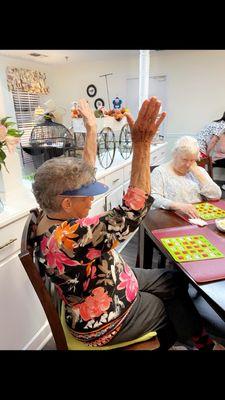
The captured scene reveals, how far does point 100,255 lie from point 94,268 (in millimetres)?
103

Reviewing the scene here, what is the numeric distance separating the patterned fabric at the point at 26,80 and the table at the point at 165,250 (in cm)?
444

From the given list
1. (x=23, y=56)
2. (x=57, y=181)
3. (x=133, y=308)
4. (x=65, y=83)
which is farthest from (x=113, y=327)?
(x=65, y=83)

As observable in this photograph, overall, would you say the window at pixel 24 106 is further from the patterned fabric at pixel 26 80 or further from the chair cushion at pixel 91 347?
the chair cushion at pixel 91 347

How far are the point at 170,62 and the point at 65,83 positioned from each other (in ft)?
7.61

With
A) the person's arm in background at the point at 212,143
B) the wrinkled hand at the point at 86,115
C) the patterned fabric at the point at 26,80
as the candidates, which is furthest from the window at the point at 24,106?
the wrinkled hand at the point at 86,115

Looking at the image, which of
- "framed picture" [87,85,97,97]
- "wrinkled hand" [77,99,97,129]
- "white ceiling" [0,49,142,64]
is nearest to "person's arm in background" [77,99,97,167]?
"wrinkled hand" [77,99,97,129]

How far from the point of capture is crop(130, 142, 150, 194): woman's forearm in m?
0.78

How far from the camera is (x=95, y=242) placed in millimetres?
702

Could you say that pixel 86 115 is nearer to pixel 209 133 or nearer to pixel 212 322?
pixel 212 322

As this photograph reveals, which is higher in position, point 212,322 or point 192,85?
point 192,85

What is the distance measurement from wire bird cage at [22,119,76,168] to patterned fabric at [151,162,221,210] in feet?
2.59

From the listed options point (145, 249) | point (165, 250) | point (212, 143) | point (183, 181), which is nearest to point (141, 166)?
point (165, 250)

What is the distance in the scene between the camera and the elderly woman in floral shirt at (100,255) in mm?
719

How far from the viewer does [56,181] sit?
815mm
